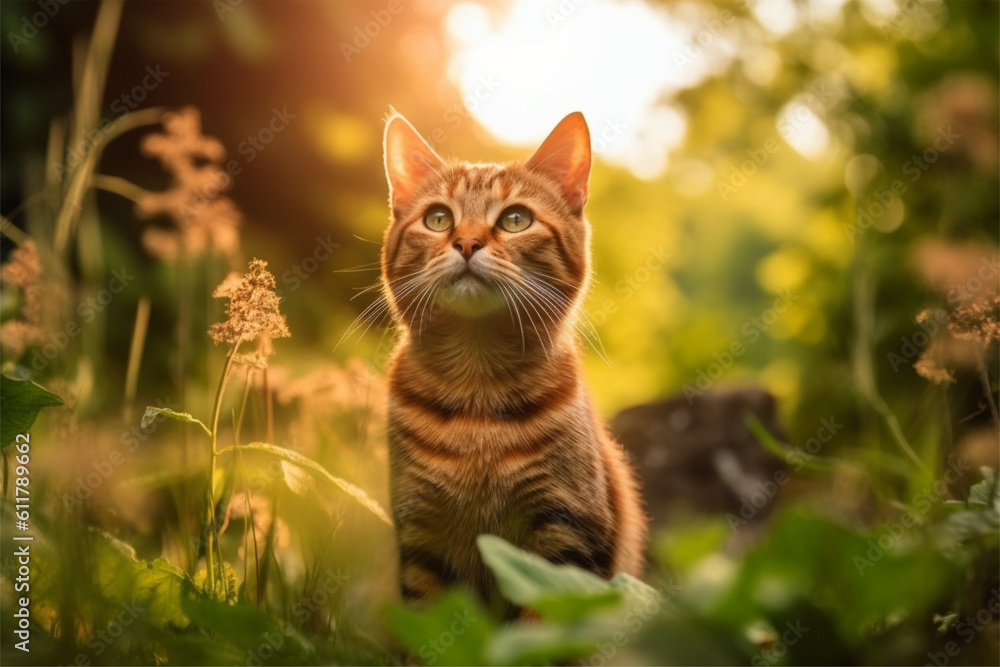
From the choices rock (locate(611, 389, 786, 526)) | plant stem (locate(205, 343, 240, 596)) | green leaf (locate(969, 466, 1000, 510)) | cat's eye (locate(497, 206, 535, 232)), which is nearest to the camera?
green leaf (locate(969, 466, 1000, 510))

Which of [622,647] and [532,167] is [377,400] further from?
[622,647]

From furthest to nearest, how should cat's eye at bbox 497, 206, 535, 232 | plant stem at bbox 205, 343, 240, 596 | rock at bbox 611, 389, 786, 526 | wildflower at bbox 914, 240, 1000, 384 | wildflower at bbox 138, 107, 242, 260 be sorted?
rock at bbox 611, 389, 786, 526 < wildflower at bbox 138, 107, 242, 260 < cat's eye at bbox 497, 206, 535, 232 < plant stem at bbox 205, 343, 240, 596 < wildflower at bbox 914, 240, 1000, 384

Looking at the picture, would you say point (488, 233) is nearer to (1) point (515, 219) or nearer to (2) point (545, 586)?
(1) point (515, 219)

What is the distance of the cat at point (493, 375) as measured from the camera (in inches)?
64.7

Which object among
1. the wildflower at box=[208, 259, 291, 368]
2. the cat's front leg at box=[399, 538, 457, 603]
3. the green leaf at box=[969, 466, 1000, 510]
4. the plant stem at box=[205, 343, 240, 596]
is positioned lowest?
the cat's front leg at box=[399, 538, 457, 603]

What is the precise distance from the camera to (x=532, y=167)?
1993 mm

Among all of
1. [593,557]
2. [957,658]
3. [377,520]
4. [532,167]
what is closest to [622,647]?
[957,658]

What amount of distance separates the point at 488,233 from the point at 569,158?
0.32m

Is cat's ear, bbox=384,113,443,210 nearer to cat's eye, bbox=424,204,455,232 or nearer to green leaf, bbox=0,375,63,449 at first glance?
cat's eye, bbox=424,204,455,232

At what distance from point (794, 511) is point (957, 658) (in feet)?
1.01

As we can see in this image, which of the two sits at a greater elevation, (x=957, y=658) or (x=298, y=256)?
(x=298, y=256)

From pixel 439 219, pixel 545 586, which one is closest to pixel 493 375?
pixel 439 219

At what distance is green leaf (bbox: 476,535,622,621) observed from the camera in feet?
2.15

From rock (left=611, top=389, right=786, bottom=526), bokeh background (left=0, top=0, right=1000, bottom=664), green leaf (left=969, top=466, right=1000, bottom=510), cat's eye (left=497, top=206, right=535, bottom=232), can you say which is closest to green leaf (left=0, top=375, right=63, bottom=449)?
bokeh background (left=0, top=0, right=1000, bottom=664)
